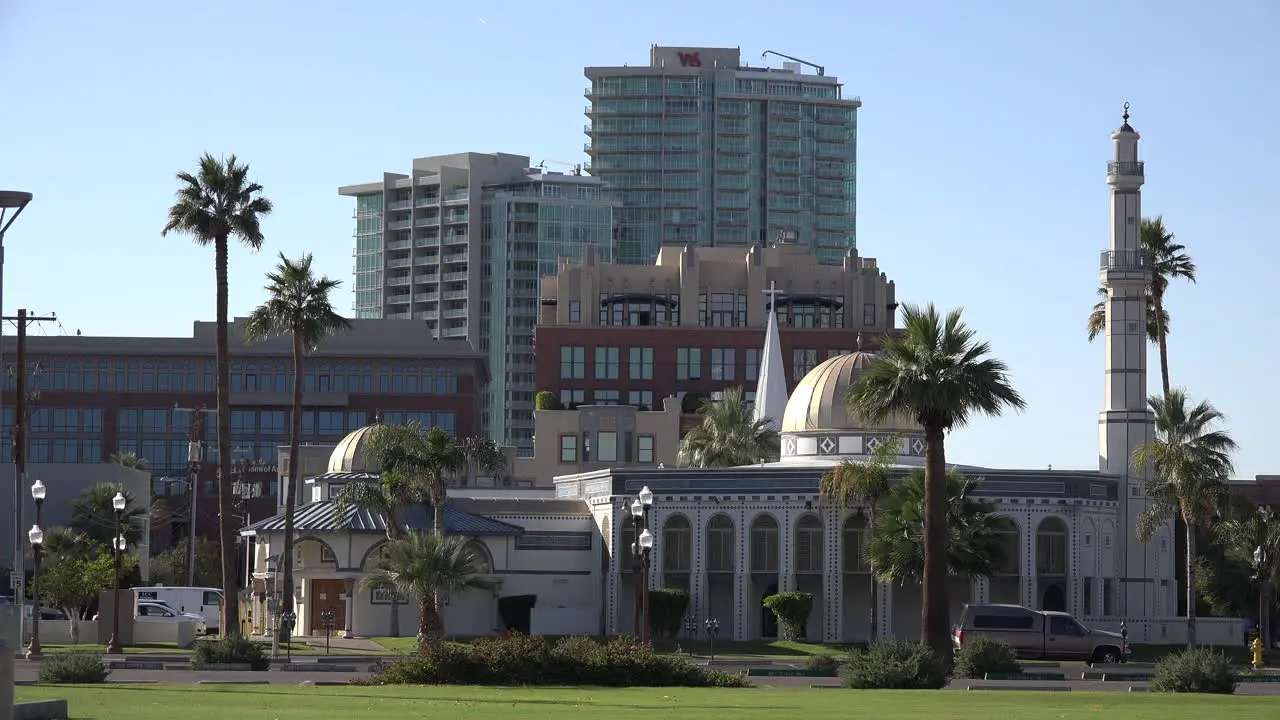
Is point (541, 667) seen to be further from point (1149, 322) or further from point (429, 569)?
point (1149, 322)

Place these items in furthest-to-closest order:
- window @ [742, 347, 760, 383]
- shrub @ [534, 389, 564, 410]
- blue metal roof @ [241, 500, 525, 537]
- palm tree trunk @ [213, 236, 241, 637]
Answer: window @ [742, 347, 760, 383]
shrub @ [534, 389, 564, 410]
blue metal roof @ [241, 500, 525, 537]
palm tree trunk @ [213, 236, 241, 637]

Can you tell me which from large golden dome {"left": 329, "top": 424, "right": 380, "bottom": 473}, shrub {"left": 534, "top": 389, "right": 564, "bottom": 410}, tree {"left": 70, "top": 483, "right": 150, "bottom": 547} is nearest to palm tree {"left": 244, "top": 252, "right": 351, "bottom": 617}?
large golden dome {"left": 329, "top": 424, "right": 380, "bottom": 473}

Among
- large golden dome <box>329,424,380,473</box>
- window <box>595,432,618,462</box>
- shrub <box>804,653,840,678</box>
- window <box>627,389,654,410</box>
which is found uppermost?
window <box>627,389,654,410</box>

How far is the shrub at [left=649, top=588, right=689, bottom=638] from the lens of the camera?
74.8 meters

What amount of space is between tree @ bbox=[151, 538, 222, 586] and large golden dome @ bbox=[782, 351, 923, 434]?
41470mm

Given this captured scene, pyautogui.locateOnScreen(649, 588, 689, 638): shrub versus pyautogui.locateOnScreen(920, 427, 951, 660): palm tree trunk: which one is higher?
pyautogui.locateOnScreen(920, 427, 951, 660): palm tree trunk

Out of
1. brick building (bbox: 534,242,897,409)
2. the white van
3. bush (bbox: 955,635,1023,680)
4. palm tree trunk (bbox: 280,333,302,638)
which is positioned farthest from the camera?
brick building (bbox: 534,242,897,409)

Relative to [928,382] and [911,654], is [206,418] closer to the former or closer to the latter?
[928,382]

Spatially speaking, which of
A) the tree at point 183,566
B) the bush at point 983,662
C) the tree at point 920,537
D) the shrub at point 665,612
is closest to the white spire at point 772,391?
the tree at point 183,566

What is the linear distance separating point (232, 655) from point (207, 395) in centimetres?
10683

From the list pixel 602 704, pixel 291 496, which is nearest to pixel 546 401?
pixel 291 496

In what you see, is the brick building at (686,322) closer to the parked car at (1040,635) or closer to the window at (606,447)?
the window at (606,447)

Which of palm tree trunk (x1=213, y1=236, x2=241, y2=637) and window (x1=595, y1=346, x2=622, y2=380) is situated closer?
palm tree trunk (x1=213, y1=236, x2=241, y2=637)

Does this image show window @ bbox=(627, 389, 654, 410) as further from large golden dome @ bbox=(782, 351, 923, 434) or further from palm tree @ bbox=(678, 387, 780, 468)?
large golden dome @ bbox=(782, 351, 923, 434)
